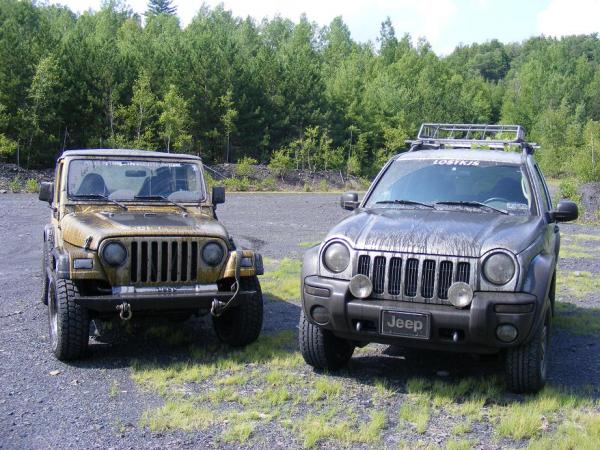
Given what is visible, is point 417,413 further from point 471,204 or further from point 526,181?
point 526,181

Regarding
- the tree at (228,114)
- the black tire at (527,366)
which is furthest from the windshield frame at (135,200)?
the tree at (228,114)

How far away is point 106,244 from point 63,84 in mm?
42212

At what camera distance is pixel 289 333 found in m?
7.34

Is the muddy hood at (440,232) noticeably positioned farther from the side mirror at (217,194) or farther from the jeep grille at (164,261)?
the side mirror at (217,194)

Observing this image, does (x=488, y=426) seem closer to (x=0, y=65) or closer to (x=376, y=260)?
(x=376, y=260)

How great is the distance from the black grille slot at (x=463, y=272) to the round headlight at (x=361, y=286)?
25.2 inches

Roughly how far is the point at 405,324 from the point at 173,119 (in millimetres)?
43926

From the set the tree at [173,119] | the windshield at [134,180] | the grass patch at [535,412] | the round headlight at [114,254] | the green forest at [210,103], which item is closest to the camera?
the grass patch at [535,412]

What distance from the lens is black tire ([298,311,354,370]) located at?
18.6 ft

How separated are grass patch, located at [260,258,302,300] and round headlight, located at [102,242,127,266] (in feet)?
11.9

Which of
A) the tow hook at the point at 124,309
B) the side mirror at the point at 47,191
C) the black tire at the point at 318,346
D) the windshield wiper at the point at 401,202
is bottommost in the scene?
the black tire at the point at 318,346

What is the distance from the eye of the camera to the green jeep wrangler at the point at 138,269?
5867 mm

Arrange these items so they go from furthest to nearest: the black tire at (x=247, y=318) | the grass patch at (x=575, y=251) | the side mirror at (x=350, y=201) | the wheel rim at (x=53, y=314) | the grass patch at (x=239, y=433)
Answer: the grass patch at (x=575, y=251)
the side mirror at (x=350, y=201)
the black tire at (x=247, y=318)
the wheel rim at (x=53, y=314)
the grass patch at (x=239, y=433)

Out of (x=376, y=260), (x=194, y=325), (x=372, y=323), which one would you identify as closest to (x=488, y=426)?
(x=372, y=323)
